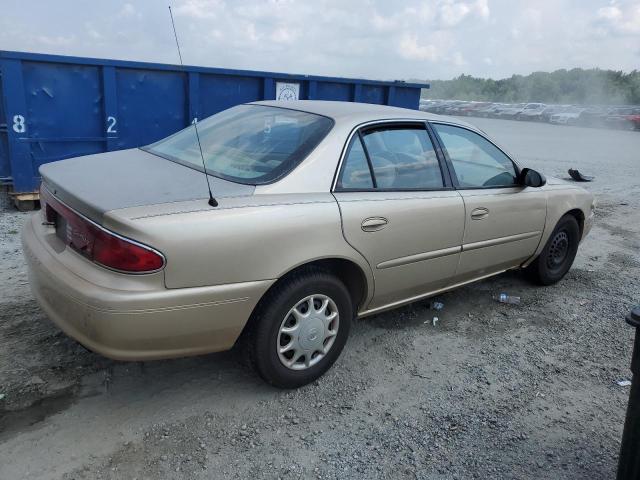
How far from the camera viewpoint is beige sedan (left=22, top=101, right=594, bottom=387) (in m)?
2.46

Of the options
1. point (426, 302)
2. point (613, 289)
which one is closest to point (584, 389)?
point (426, 302)

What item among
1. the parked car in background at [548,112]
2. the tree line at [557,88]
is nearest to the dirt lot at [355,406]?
the parked car in background at [548,112]

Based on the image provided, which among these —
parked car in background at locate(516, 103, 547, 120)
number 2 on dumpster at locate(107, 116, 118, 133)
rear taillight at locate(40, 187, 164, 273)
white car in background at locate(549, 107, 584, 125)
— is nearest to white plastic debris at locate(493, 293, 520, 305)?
rear taillight at locate(40, 187, 164, 273)

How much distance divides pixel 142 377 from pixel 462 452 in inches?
72.8

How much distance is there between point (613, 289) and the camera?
5.12 meters

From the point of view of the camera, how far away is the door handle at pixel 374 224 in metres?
3.13

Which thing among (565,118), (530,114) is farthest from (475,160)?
(530,114)

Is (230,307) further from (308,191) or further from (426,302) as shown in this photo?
(426,302)

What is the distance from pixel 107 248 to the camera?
2.44 metres

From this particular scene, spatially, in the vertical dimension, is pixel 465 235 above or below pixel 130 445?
above

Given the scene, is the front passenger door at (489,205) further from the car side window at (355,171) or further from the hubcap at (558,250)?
the car side window at (355,171)

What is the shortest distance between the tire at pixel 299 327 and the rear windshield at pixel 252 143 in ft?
1.98

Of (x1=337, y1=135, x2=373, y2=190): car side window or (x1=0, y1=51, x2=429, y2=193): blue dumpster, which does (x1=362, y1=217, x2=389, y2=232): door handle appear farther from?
(x1=0, y1=51, x2=429, y2=193): blue dumpster

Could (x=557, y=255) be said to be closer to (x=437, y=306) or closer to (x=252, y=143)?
(x=437, y=306)
